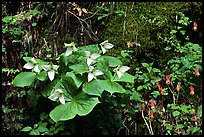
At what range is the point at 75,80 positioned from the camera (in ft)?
7.65

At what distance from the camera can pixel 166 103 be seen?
312cm

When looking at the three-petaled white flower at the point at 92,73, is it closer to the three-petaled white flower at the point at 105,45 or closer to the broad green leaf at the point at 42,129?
the three-petaled white flower at the point at 105,45

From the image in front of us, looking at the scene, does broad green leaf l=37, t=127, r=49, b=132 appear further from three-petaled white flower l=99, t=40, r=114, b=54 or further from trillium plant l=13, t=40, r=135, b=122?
three-petaled white flower l=99, t=40, r=114, b=54

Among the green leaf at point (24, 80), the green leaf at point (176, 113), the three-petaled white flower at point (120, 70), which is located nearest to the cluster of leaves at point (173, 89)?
the green leaf at point (176, 113)

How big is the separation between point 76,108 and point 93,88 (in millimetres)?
188

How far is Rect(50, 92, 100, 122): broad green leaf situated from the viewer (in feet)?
7.29

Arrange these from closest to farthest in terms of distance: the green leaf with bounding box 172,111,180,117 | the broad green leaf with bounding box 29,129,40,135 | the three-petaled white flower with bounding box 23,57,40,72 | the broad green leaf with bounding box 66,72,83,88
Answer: the broad green leaf with bounding box 66,72,83,88
the three-petaled white flower with bounding box 23,57,40,72
the broad green leaf with bounding box 29,129,40,135
the green leaf with bounding box 172,111,180,117

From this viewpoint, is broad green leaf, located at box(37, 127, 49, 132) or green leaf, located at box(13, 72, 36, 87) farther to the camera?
broad green leaf, located at box(37, 127, 49, 132)

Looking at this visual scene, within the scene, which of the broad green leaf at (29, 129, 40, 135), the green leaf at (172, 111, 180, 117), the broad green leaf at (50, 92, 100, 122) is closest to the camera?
the broad green leaf at (50, 92, 100, 122)

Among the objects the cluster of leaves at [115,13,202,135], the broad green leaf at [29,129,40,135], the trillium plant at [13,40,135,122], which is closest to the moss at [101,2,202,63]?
the cluster of leaves at [115,13,202,135]

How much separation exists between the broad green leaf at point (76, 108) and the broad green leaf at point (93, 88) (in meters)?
0.05

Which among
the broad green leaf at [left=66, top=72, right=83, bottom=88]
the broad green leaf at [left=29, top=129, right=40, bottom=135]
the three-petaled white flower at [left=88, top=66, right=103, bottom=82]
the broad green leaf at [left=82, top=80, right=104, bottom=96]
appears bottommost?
the broad green leaf at [left=29, top=129, right=40, bottom=135]

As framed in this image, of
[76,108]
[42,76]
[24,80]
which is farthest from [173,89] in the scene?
[24,80]

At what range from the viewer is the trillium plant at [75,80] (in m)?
2.25
